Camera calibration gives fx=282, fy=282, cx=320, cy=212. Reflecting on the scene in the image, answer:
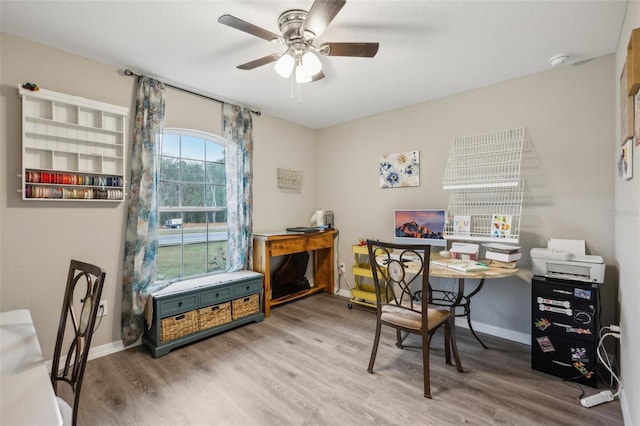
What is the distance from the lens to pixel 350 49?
1851mm

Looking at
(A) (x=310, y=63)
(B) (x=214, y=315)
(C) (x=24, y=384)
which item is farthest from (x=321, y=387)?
(A) (x=310, y=63)

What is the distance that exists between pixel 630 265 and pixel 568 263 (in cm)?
57

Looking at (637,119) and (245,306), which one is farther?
(245,306)

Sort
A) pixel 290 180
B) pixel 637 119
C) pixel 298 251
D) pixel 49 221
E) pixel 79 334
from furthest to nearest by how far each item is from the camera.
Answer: pixel 290 180, pixel 298 251, pixel 49 221, pixel 637 119, pixel 79 334

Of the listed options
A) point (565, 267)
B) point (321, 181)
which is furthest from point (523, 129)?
point (321, 181)

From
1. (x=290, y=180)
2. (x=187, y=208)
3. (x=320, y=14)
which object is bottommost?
(x=187, y=208)

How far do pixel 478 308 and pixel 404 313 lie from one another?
4.29 feet

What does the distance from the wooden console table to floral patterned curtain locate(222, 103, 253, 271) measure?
0.16 m

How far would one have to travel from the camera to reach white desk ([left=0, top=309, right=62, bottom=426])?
0.77 meters

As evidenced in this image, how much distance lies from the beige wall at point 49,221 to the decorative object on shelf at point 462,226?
3101mm

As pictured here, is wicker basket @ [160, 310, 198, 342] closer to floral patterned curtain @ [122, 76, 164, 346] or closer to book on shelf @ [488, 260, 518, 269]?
floral patterned curtain @ [122, 76, 164, 346]

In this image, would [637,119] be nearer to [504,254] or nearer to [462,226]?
[504,254]

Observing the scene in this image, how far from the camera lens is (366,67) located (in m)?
2.53

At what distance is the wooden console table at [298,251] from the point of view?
132 inches
